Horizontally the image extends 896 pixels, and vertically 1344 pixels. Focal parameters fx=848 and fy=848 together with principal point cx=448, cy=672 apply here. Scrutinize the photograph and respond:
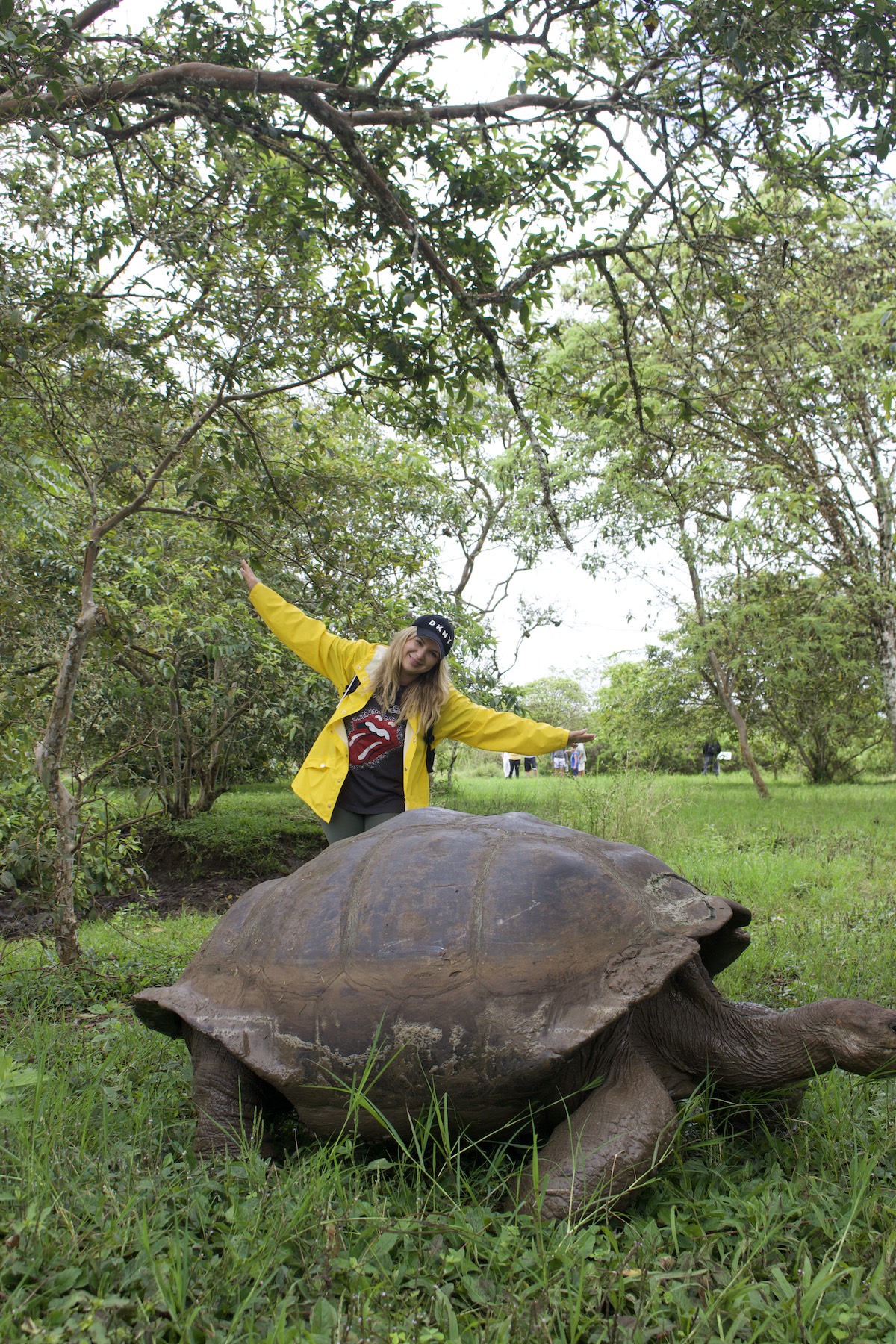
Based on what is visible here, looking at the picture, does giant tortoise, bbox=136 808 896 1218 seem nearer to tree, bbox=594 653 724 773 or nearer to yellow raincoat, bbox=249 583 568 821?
yellow raincoat, bbox=249 583 568 821

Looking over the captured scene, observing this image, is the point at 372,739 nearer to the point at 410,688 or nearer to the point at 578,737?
the point at 410,688

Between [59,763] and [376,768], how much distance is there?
1.46 metres

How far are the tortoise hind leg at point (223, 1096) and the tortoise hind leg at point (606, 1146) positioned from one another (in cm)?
83

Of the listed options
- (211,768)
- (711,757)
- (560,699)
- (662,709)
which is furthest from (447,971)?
(560,699)

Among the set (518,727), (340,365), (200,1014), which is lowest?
(200,1014)

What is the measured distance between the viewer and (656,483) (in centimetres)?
1179

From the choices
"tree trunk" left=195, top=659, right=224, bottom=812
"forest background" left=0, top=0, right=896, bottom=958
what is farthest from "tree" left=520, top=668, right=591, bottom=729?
"forest background" left=0, top=0, right=896, bottom=958

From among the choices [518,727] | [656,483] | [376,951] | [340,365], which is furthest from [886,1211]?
[656,483]

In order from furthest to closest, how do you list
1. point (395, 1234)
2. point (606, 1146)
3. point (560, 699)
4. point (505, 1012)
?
point (560, 699) < point (505, 1012) < point (606, 1146) < point (395, 1234)

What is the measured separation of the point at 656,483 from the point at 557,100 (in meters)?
8.28

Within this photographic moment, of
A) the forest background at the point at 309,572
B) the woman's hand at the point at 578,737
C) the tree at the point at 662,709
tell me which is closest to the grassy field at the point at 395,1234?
the forest background at the point at 309,572

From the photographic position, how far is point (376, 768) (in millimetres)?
3668

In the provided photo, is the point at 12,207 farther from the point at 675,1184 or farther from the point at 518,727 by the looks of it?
the point at 675,1184

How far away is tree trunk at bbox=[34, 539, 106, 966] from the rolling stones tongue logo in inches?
48.0
